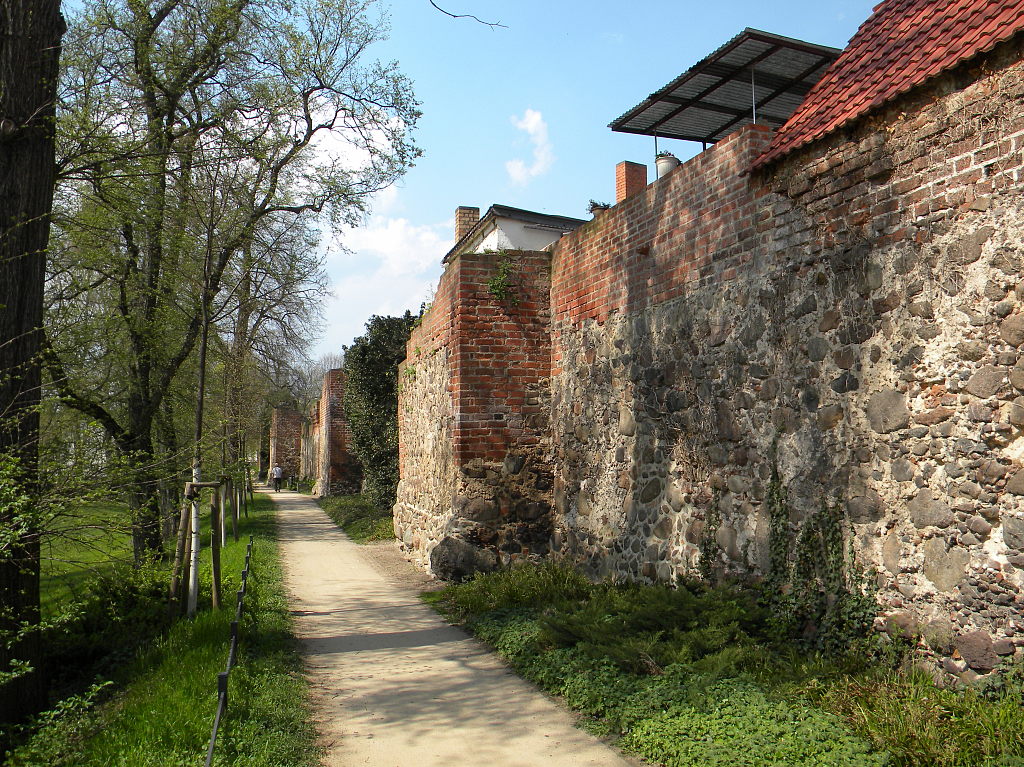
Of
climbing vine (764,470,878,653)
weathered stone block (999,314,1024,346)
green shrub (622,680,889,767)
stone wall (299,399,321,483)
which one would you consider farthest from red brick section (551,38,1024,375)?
stone wall (299,399,321,483)

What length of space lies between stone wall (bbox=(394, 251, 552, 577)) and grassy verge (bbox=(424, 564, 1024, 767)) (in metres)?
2.52

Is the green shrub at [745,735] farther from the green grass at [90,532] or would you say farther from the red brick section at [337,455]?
the red brick section at [337,455]

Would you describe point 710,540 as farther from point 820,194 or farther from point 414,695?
point 820,194

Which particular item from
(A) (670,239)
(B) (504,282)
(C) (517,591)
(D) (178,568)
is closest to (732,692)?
(C) (517,591)

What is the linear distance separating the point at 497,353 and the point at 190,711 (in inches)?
232

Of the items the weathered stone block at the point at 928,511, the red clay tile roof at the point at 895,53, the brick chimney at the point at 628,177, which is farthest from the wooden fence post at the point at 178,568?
the brick chimney at the point at 628,177

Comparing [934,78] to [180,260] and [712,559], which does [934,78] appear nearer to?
[712,559]

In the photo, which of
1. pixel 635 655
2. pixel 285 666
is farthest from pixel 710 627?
Result: pixel 285 666

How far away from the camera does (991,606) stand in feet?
13.6

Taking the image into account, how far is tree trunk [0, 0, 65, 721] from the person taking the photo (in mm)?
5840

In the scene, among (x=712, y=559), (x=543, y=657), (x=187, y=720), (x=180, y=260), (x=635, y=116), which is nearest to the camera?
(x=187, y=720)

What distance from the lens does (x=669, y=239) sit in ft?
23.8

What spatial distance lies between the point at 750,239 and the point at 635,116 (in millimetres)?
3741

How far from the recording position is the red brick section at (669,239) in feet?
20.6
